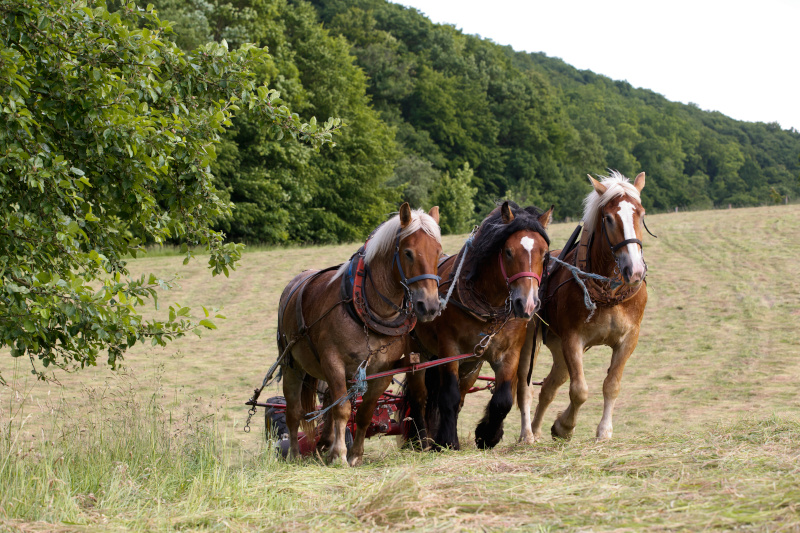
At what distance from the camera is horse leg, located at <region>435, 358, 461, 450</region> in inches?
215

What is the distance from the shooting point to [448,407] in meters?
5.47

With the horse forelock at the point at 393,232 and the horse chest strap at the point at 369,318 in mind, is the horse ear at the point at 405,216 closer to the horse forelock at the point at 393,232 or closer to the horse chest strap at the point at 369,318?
the horse forelock at the point at 393,232

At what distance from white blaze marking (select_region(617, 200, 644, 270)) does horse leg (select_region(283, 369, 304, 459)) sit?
2882 mm

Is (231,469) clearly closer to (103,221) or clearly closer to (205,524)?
(205,524)

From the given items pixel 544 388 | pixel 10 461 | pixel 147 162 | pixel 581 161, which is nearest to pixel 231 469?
pixel 10 461

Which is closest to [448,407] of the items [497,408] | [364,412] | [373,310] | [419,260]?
[497,408]

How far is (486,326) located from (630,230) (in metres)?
1.28

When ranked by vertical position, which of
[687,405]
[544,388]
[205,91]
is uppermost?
[205,91]

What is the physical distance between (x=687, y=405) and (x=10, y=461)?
7.63 meters

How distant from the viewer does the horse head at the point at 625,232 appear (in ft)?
16.6

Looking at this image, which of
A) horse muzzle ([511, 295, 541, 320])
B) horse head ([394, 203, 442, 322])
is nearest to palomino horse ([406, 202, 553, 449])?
horse muzzle ([511, 295, 541, 320])

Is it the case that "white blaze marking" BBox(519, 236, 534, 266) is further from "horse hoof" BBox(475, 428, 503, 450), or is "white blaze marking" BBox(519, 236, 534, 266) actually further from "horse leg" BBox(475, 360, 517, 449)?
"horse hoof" BBox(475, 428, 503, 450)

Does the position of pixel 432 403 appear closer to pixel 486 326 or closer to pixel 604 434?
pixel 486 326

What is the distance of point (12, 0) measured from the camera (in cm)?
409
